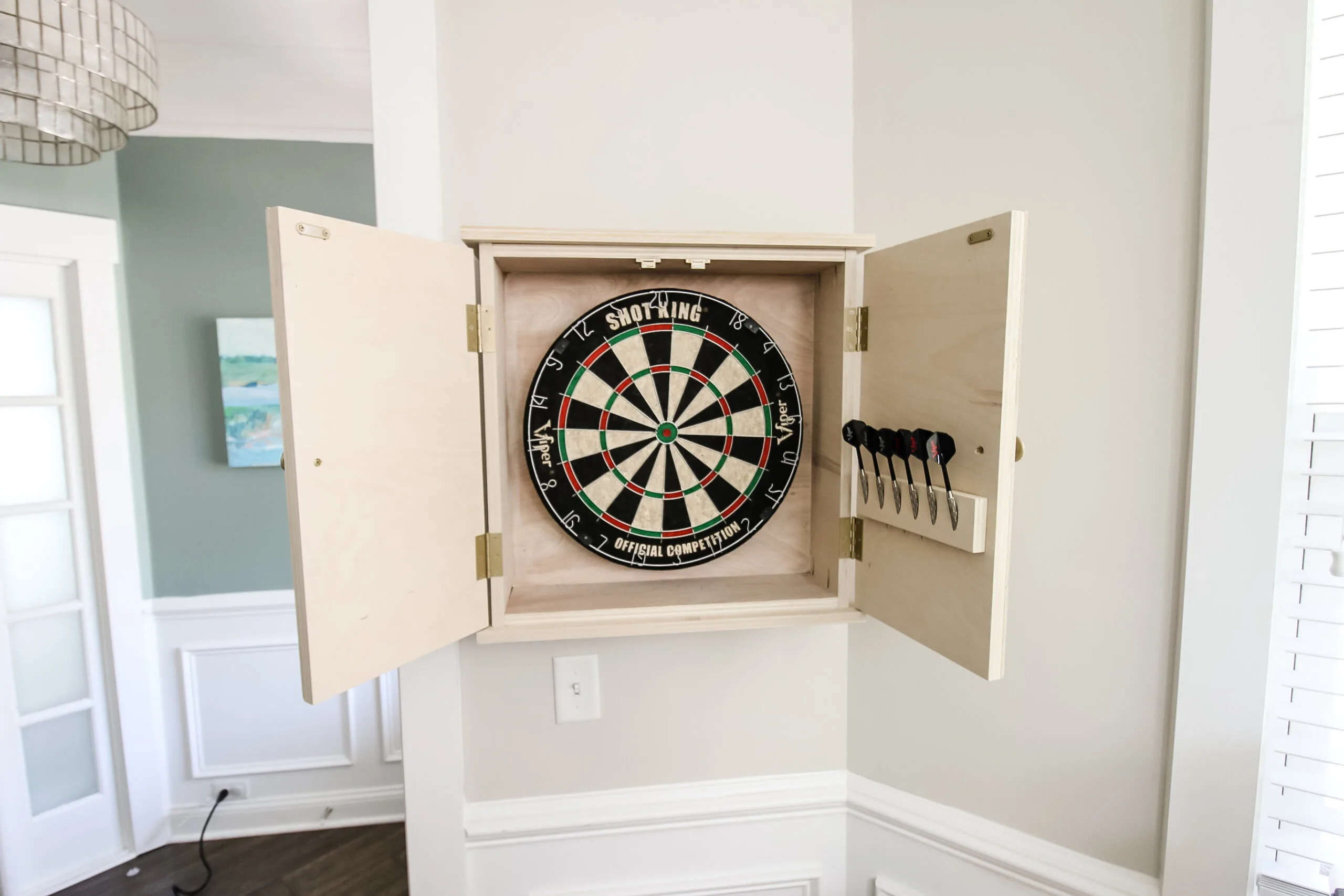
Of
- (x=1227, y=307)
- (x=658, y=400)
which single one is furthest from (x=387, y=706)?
(x=1227, y=307)

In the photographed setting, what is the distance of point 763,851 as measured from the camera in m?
1.15

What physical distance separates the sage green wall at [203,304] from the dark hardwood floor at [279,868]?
3.30ft

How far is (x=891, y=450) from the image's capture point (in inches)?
32.6

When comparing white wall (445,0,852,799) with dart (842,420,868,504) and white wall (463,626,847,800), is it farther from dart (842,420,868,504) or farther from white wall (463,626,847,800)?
dart (842,420,868,504)

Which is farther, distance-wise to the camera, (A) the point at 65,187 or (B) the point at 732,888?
(A) the point at 65,187

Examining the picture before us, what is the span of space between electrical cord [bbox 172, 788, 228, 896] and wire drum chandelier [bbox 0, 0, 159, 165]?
230cm

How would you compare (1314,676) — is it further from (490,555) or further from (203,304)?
(203,304)

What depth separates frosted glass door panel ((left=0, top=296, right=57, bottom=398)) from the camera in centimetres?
198

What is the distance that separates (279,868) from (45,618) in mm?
1224

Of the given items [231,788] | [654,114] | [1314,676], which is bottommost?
[231,788]

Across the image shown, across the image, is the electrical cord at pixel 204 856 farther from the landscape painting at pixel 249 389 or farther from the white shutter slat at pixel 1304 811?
the white shutter slat at pixel 1304 811

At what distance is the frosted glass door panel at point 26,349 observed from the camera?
6.51 ft

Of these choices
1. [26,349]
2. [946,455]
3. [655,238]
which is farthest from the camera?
[26,349]

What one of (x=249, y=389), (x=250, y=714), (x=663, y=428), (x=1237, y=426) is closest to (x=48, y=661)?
(x=250, y=714)
